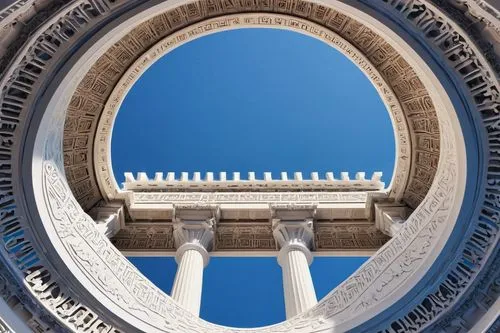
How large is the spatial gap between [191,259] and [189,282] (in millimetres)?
1254

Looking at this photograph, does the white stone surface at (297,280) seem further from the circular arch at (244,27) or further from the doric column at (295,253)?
the circular arch at (244,27)

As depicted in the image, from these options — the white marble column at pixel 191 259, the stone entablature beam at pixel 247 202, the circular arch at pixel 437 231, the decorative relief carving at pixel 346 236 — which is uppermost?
the stone entablature beam at pixel 247 202

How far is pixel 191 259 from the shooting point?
1223 cm

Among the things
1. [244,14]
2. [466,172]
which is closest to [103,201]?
[244,14]

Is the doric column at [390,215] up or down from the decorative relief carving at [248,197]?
down

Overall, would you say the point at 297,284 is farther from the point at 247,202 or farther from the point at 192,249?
the point at 247,202

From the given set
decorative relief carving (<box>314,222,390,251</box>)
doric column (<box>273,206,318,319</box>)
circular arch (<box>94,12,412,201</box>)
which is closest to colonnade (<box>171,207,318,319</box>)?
doric column (<box>273,206,318,319</box>)

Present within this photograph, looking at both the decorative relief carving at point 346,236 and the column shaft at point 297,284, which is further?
the decorative relief carving at point 346,236

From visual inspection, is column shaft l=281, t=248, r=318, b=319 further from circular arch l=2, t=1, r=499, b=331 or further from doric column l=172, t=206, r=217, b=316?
circular arch l=2, t=1, r=499, b=331

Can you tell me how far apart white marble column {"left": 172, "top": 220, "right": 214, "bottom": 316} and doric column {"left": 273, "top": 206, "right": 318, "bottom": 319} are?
207 cm

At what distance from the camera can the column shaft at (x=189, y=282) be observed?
10.3m

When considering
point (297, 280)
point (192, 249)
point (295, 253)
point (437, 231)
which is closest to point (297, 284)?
point (297, 280)

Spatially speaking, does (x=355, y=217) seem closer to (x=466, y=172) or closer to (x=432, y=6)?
(x=466, y=172)

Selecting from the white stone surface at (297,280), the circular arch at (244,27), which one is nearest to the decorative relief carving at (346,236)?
the white stone surface at (297,280)
